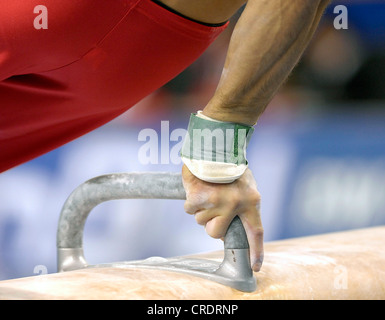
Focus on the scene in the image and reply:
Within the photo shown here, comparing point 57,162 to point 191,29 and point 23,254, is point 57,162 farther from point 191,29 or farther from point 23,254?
point 191,29

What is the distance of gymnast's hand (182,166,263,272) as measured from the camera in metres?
1.21

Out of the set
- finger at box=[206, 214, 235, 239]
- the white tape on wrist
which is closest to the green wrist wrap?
the white tape on wrist

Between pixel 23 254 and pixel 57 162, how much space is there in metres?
0.54

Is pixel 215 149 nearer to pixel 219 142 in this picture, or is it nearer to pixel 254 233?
pixel 219 142

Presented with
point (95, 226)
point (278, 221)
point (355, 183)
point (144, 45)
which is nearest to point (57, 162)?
point (95, 226)

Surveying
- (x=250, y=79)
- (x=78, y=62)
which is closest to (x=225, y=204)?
(x=250, y=79)

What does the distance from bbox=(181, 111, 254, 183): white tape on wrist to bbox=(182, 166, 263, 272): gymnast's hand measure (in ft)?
0.06

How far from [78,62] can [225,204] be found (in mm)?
510

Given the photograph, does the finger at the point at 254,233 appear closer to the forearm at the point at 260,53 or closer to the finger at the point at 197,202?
the finger at the point at 197,202

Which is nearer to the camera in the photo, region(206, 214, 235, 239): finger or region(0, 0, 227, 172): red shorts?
region(206, 214, 235, 239): finger

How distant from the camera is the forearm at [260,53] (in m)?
1.19

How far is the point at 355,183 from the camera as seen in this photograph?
13.1 feet

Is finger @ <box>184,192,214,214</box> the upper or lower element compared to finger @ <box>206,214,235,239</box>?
upper

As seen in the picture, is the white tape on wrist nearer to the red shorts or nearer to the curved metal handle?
the curved metal handle
